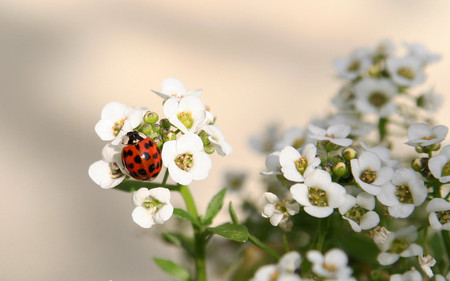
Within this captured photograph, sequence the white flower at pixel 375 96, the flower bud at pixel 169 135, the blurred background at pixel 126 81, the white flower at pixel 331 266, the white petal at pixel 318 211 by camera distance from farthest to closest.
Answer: the blurred background at pixel 126 81
the white flower at pixel 375 96
the flower bud at pixel 169 135
the white petal at pixel 318 211
the white flower at pixel 331 266

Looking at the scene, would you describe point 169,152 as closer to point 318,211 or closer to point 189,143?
point 189,143

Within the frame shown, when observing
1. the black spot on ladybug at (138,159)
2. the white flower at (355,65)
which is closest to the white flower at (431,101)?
the white flower at (355,65)

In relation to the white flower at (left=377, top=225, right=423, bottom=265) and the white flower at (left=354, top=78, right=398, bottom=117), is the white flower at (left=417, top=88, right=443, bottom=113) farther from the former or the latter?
the white flower at (left=377, top=225, right=423, bottom=265)

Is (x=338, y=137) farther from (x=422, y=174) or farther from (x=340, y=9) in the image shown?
(x=340, y=9)

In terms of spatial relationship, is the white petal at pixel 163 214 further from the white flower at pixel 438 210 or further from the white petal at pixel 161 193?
the white flower at pixel 438 210

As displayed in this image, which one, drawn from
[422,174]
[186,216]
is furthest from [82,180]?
[422,174]

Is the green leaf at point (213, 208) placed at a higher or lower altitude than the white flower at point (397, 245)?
higher

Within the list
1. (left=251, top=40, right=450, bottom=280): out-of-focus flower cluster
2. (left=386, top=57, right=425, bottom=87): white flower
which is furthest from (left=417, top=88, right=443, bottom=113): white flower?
(left=251, top=40, right=450, bottom=280): out-of-focus flower cluster

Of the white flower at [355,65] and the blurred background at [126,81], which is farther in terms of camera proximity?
the blurred background at [126,81]
